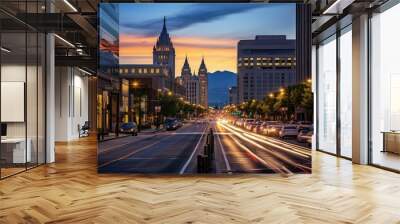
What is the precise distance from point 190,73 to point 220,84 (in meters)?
0.71

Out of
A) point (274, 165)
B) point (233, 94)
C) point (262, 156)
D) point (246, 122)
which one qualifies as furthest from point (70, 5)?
point (274, 165)

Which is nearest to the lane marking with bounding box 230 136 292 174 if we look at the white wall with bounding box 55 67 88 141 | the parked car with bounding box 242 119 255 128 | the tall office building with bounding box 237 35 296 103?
the parked car with bounding box 242 119 255 128

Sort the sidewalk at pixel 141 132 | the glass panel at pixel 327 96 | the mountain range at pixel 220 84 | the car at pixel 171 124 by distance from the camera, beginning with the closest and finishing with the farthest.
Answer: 1. the sidewalk at pixel 141 132
2. the car at pixel 171 124
3. the mountain range at pixel 220 84
4. the glass panel at pixel 327 96

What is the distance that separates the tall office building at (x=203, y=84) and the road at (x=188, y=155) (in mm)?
1339

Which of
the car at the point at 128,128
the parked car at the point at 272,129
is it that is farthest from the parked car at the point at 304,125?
the car at the point at 128,128

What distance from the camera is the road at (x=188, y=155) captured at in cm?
814

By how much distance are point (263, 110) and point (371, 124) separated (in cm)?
332

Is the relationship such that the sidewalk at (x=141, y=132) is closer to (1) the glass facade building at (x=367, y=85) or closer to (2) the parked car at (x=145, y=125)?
(2) the parked car at (x=145, y=125)

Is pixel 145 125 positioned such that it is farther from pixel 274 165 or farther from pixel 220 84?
pixel 274 165

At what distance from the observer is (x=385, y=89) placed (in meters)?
9.52

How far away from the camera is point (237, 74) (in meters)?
8.77

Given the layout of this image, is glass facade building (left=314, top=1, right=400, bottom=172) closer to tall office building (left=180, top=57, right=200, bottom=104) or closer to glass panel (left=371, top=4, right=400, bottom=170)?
glass panel (left=371, top=4, right=400, bottom=170)

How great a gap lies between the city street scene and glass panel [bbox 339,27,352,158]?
126 inches

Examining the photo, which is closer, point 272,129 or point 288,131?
point 288,131
